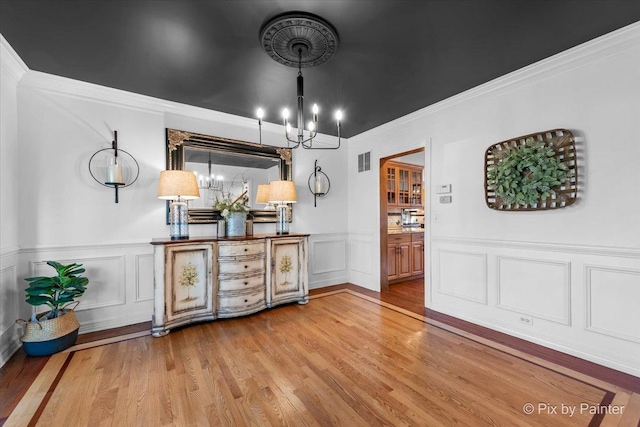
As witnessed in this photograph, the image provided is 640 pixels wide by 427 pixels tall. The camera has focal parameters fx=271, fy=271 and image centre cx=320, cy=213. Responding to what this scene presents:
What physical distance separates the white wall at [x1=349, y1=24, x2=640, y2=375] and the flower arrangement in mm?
2493

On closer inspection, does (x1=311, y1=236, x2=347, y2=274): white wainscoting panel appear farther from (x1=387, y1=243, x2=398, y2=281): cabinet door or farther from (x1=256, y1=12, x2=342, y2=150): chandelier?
(x1=256, y1=12, x2=342, y2=150): chandelier

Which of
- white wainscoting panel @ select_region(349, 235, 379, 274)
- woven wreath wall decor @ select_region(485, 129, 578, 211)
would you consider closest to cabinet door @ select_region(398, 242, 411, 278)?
white wainscoting panel @ select_region(349, 235, 379, 274)

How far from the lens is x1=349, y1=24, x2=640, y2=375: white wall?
2.12 metres

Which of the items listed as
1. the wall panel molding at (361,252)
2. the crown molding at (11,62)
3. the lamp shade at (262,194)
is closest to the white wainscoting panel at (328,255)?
the wall panel molding at (361,252)

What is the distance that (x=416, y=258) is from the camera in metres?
5.27

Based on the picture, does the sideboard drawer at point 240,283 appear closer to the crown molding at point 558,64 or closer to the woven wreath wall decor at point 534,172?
the woven wreath wall decor at point 534,172

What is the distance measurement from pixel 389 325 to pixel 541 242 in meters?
1.72

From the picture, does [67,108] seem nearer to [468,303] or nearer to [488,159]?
[488,159]

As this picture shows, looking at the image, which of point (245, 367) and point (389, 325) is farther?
point (389, 325)

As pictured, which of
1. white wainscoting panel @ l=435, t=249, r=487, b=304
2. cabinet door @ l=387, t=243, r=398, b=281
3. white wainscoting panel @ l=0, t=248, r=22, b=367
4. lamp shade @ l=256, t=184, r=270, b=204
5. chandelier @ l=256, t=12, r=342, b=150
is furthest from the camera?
cabinet door @ l=387, t=243, r=398, b=281

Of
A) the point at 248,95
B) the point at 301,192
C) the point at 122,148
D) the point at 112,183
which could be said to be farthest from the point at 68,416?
the point at 301,192

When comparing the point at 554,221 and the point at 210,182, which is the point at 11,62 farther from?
the point at 554,221

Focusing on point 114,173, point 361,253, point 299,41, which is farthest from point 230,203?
point 361,253

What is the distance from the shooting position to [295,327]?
3025mm
